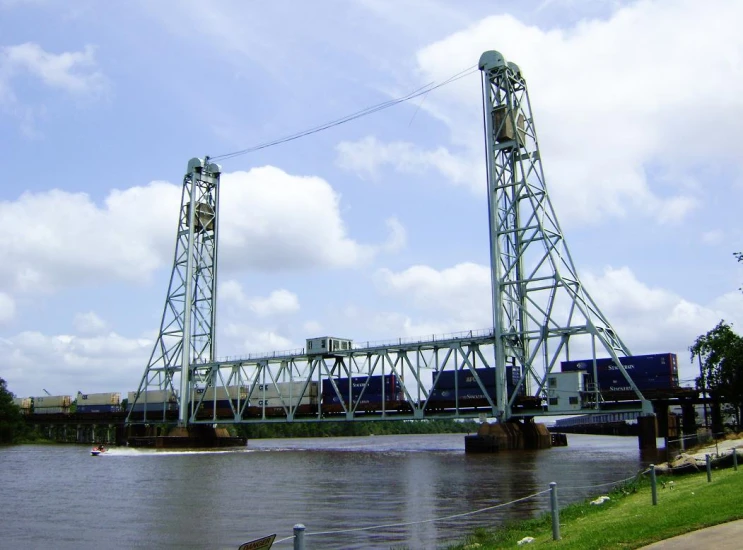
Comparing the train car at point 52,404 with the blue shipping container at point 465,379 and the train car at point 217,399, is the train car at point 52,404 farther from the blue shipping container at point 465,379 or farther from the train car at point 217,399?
the blue shipping container at point 465,379

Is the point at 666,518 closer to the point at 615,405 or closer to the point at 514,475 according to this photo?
the point at 514,475

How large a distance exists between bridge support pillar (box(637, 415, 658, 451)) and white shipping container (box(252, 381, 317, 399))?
40.4 meters

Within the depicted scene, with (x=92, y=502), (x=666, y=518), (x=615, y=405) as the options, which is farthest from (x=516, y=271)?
(x=666, y=518)

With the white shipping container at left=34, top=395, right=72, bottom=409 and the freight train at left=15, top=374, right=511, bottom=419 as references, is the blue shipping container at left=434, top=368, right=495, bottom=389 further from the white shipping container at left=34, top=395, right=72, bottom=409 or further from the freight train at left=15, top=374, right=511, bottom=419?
the white shipping container at left=34, top=395, right=72, bottom=409

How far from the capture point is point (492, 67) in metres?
74.2

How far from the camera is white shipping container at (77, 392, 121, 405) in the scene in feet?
409

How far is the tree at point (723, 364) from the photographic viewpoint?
5747 centimetres

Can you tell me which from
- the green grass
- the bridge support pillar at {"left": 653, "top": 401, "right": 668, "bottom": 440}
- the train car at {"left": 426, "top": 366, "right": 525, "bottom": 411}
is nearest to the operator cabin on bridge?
the train car at {"left": 426, "top": 366, "right": 525, "bottom": 411}

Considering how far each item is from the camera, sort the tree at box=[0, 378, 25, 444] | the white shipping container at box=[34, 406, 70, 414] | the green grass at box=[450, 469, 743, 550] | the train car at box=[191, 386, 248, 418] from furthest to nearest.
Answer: the white shipping container at box=[34, 406, 70, 414]
the tree at box=[0, 378, 25, 444]
the train car at box=[191, 386, 248, 418]
the green grass at box=[450, 469, 743, 550]

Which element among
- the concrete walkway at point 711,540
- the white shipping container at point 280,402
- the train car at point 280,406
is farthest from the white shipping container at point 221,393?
the concrete walkway at point 711,540

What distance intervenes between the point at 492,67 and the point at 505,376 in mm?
32292

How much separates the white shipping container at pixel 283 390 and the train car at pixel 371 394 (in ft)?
16.3

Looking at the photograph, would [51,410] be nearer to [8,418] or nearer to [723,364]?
[8,418]

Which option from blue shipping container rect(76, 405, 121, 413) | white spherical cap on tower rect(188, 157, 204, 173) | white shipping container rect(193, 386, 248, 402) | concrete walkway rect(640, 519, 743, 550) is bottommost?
blue shipping container rect(76, 405, 121, 413)
